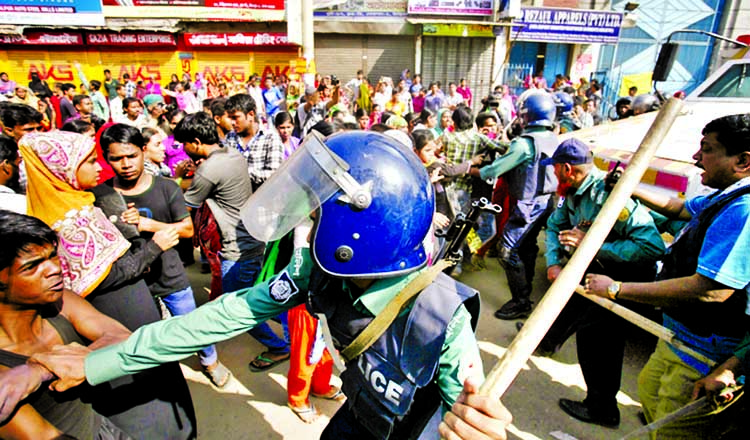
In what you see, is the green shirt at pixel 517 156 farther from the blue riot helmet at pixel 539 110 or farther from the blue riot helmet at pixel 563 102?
the blue riot helmet at pixel 563 102

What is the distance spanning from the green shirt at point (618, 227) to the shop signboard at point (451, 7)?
51.6 feet

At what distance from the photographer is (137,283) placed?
2121 mm

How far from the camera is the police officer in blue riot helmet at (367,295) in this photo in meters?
1.20

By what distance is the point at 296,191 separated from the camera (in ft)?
4.26

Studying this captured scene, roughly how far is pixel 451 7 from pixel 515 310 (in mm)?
15464

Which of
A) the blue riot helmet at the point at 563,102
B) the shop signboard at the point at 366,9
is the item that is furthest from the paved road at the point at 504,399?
the shop signboard at the point at 366,9

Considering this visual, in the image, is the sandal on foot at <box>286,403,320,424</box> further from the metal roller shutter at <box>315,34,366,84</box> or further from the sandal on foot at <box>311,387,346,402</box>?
the metal roller shutter at <box>315,34,366,84</box>

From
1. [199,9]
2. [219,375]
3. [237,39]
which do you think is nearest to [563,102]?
[219,375]

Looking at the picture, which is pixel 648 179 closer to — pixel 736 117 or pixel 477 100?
pixel 736 117

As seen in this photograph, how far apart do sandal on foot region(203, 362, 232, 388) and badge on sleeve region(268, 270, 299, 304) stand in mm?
1871

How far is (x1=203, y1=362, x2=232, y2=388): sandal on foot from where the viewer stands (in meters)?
2.98

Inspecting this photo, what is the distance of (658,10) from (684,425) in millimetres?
21659

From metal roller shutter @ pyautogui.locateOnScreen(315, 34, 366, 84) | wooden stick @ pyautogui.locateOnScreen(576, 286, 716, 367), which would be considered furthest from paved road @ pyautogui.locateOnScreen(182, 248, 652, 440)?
metal roller shutter @ pyautogui.locateOnScreen(315, 34, 366, 84)

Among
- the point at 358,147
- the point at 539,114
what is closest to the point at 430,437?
the point at 358,147
